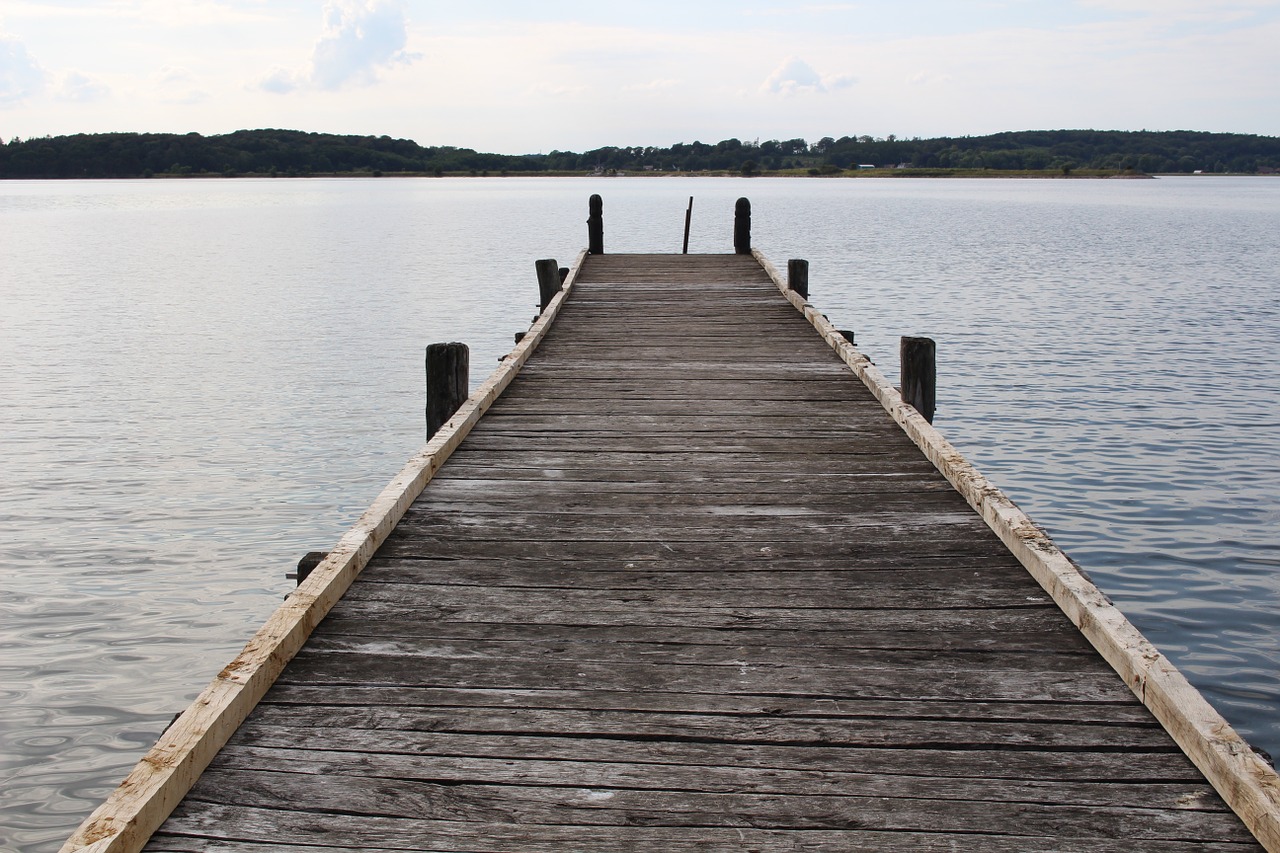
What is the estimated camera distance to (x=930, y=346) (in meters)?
8.59

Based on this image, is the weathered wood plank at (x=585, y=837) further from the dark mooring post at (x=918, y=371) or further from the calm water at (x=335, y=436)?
the dark mooring post at (x=918, y=371)

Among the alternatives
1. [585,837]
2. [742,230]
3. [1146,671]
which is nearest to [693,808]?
[585,837]

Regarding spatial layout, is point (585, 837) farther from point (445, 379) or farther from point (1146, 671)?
point (445, 379)

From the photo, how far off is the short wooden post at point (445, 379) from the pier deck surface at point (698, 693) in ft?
6.10

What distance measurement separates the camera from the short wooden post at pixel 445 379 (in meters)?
8.12

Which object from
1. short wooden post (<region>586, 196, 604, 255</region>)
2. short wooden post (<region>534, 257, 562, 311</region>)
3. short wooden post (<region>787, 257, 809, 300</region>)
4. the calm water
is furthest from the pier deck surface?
short wooden post (<region>586, 196, 604, 255</region>)

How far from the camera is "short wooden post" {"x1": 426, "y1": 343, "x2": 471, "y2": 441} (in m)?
8.12

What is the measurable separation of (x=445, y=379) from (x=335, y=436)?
5.96 metres

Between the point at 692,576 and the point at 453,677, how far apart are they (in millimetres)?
1330

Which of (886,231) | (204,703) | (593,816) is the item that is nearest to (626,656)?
(593,816)

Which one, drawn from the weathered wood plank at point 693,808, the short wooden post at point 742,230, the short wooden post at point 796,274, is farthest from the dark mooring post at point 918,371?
the short wooden post at point 742,230

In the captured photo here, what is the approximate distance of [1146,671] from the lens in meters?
3.59

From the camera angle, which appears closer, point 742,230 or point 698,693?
point 698,693

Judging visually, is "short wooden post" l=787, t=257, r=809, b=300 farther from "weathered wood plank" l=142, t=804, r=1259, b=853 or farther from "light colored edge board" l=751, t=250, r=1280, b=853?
"weathered wood plank" l=142, t=804, r=1259, b=853
